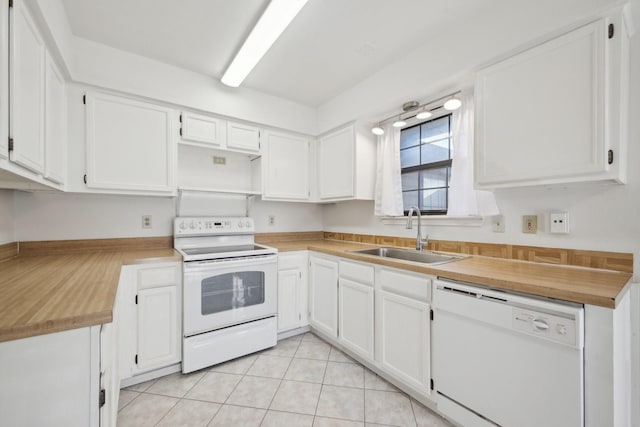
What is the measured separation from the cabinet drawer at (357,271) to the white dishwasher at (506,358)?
0.53 m

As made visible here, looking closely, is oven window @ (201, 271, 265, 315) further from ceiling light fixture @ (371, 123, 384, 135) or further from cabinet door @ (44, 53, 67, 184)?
ceiling light fixture @ (371, 123, 384, 135)

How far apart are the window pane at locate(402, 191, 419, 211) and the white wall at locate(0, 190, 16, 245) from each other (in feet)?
10.1

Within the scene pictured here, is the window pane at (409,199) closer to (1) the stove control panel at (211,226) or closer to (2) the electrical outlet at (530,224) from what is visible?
(2) the electrical outlet at (530,224)

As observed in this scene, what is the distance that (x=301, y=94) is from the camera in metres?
2.78

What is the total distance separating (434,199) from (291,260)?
1.46m

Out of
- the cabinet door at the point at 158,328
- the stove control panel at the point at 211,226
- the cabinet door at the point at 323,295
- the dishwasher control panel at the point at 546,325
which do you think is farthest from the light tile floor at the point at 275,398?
the stove control panel at the point at 211,226

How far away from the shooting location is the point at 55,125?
168 cm

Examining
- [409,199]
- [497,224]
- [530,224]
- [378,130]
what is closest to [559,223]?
[530,224]

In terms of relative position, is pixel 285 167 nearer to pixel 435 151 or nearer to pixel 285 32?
pixel 285 32

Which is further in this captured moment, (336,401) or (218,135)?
(218,135)

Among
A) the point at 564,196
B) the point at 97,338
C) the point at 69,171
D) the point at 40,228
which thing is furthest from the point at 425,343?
the point at 40,228

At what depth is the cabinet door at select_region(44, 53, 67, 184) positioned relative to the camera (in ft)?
4.97

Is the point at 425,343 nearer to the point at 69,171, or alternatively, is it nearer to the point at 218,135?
the point at 218,135

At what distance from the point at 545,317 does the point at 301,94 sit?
105 inches
